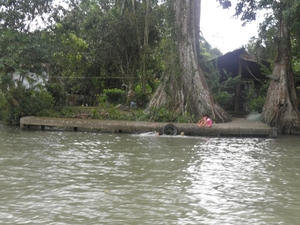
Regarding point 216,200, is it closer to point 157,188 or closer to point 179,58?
point 157,188

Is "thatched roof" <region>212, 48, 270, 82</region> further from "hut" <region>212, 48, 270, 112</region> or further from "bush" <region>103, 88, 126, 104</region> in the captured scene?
"bush" <region>103, 88, 126, 104</region>

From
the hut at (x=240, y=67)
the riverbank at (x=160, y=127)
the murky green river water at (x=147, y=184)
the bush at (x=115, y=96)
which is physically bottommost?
the murky green river water at (x=147, y=184)

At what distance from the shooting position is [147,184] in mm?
7125

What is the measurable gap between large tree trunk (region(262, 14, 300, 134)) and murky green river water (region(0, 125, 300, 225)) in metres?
4.98

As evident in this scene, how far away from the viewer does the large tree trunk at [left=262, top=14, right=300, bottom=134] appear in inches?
676

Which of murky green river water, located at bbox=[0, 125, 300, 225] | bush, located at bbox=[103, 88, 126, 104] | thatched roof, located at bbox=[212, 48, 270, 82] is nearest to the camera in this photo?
murky green river water, located at bbox=[0, 125, 300, 225]

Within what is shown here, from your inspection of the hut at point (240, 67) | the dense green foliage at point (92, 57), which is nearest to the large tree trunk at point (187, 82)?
the dense green foliage at point (92, 57)

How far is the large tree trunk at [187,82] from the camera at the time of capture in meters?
17.3

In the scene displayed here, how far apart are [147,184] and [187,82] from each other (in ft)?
35.4

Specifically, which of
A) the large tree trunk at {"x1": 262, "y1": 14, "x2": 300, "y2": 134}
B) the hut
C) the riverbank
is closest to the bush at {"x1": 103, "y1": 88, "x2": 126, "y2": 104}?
the hut

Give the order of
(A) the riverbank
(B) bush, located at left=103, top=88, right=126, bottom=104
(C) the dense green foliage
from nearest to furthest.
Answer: (A) the riverbank, (C) the dense green foliage, (B) bush, located at left=103, top=88, right=126, bottom=104

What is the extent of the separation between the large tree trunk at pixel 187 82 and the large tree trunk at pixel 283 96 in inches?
75.3

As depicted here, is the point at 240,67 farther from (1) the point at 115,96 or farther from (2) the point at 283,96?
(1) the point at 115,96

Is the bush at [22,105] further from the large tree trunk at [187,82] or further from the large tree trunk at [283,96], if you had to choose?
the large tree trunk at [283,96]
